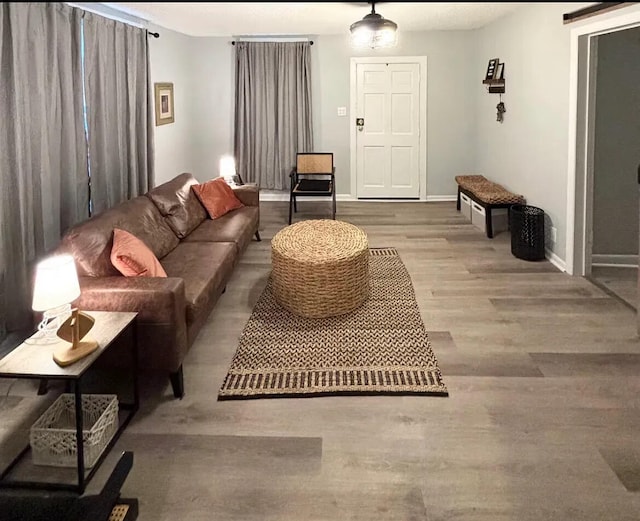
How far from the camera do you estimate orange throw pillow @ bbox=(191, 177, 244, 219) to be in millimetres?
5176

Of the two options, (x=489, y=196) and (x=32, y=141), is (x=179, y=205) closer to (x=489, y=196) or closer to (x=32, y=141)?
(x=32, y=141)

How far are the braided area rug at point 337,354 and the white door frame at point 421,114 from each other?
13.7 ft

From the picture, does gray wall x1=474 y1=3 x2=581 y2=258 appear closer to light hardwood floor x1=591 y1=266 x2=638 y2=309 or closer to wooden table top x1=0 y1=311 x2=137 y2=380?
light hardwood floor x1=591 y1=266 x2=638 y2=309

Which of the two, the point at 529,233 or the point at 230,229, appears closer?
the point at 230,229

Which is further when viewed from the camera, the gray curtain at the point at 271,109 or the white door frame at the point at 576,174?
the gray curtain at the point at 271,109

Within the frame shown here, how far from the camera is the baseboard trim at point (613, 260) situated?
16.6ft

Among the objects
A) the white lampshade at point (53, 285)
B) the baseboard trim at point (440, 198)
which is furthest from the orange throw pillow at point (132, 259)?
the baseboard trim at point (440, 198)

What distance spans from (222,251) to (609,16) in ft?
10.0

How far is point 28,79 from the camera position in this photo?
348 centimetres

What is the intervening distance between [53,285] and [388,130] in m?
6.39

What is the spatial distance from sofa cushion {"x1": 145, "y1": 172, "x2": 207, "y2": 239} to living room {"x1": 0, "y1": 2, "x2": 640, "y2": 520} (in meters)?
0.59

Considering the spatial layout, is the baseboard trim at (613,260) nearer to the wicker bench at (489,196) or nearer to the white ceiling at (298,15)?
the wicker bench at (489,196)

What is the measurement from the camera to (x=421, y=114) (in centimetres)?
802

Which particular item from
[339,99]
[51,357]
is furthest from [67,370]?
[339,99]
